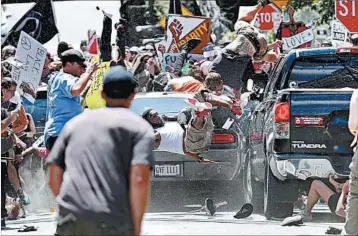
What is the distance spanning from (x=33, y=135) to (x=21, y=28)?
6.57m

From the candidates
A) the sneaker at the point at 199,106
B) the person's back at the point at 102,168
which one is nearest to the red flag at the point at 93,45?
the sneaker at the point at 199,106

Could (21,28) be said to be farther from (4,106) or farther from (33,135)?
(4,106)

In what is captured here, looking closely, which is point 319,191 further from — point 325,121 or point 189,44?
point 189,44

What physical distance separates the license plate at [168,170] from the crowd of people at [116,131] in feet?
0.73

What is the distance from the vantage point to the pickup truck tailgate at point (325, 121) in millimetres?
12039

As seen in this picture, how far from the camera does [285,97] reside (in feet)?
39.8

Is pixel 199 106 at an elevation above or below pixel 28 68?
below

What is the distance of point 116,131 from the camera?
6637 millimetres

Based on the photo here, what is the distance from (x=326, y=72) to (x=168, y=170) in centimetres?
252

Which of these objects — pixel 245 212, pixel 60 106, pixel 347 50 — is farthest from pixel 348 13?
pixel 60 106

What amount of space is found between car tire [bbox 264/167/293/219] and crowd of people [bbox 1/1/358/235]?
0.85 feet

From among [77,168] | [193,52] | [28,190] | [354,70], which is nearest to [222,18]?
[193,52]

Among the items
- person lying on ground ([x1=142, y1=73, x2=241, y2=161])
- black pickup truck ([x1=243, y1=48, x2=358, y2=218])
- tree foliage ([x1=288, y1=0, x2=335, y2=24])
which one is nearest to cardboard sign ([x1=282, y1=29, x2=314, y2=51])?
person lying on ground ([x1=142, y1=73, x2=241, y2=161])

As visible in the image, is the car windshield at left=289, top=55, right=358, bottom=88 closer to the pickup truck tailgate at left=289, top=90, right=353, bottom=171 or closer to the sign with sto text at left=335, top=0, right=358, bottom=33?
the pickup truck tailgate at left=289, top=90, right=353, bottom=171
